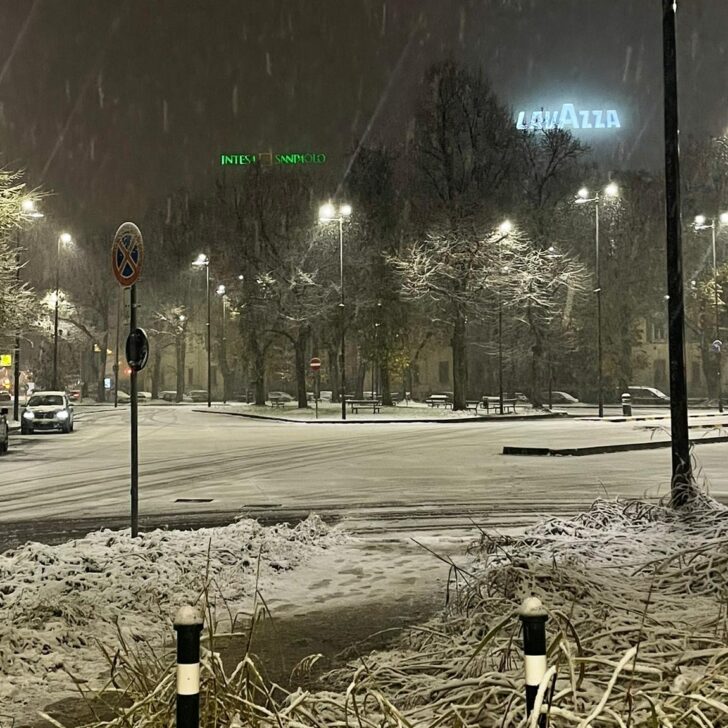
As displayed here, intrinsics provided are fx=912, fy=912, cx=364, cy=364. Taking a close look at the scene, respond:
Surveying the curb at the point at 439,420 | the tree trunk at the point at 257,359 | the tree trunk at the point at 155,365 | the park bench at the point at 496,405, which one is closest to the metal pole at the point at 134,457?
the curb at the point at 439,420

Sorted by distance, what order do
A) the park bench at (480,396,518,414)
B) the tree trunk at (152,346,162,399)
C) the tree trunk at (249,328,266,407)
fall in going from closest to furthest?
1. the park bench at (480,396,518,414)
2. the tree trunk at (249,328,266,407)
3. the tree trunk at (152,346,162,399)

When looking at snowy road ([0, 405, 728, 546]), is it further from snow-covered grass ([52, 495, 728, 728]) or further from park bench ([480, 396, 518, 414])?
park bench ([480, 396, 518, 414])

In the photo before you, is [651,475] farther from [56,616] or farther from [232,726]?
[232,726]

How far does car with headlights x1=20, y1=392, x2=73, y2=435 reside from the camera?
112 feet

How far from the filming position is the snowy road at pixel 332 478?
13023 millimetres

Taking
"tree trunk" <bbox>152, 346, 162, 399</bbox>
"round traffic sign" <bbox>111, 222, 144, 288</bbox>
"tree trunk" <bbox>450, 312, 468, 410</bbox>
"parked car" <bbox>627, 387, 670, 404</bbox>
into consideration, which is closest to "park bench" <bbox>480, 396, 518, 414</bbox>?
"tree trunk" <bbox>450, 312, 468, 410</bbox>

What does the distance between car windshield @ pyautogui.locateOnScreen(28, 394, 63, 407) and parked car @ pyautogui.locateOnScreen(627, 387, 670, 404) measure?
1660 inches

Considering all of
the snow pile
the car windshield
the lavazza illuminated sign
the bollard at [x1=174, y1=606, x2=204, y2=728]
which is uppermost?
the lavazza illuminated sign

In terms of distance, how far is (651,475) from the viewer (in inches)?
693

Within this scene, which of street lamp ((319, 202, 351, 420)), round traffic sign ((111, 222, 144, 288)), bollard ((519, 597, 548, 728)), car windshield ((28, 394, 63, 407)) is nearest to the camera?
bollard ((519, 597, 548, 728))

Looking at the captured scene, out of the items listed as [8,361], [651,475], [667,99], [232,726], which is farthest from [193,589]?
[8,361]

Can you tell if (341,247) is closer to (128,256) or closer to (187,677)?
(128,256)

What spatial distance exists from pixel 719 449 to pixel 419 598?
61.5 ft

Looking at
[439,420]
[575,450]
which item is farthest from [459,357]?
[575,450]
